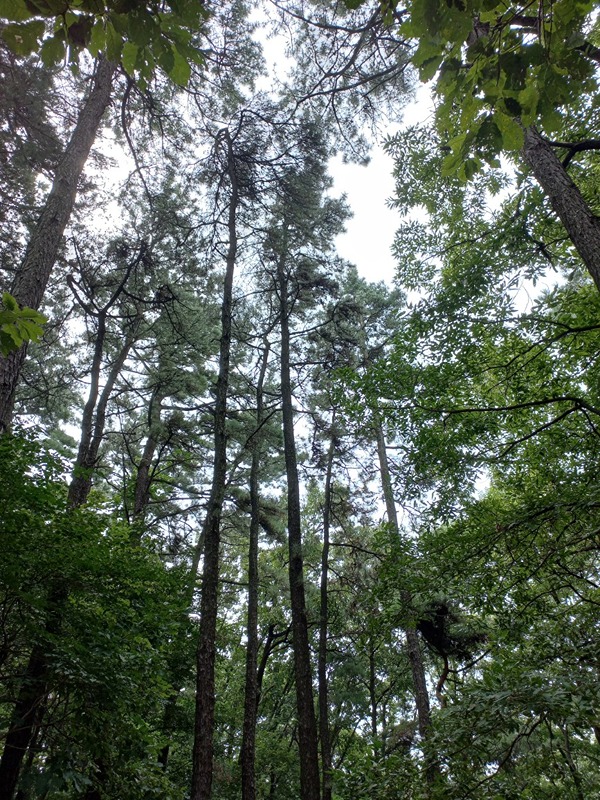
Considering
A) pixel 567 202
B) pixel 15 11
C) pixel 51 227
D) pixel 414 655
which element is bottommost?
pixel 15 11

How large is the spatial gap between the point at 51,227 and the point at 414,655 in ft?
35.2

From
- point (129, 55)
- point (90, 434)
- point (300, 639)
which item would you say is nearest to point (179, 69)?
point (129, 55)

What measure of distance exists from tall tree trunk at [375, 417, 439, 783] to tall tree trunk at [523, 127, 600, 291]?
3.25 metres

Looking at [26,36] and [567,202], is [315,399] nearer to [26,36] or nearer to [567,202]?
[567,202]

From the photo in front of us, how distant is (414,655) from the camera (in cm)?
1023

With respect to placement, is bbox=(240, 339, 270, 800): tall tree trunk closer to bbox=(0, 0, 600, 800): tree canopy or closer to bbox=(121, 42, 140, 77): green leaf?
bbox=(0, 0, 600, 800): tree canopy

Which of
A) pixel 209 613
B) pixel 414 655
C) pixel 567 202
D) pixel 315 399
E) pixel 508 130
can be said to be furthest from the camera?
pixel 315 399

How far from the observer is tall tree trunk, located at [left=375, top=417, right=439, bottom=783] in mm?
3363

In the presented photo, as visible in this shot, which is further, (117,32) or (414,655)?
(414,655)

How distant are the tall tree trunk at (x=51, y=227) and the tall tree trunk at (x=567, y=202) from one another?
5.26 metres

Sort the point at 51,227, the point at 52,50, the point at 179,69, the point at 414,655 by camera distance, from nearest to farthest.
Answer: the point at 52,50 → the point at 179,69 → the point at 51,227 → the point at 414,655

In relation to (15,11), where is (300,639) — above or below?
above

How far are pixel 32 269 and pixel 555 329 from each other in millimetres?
6490

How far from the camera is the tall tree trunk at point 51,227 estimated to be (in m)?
5.18
